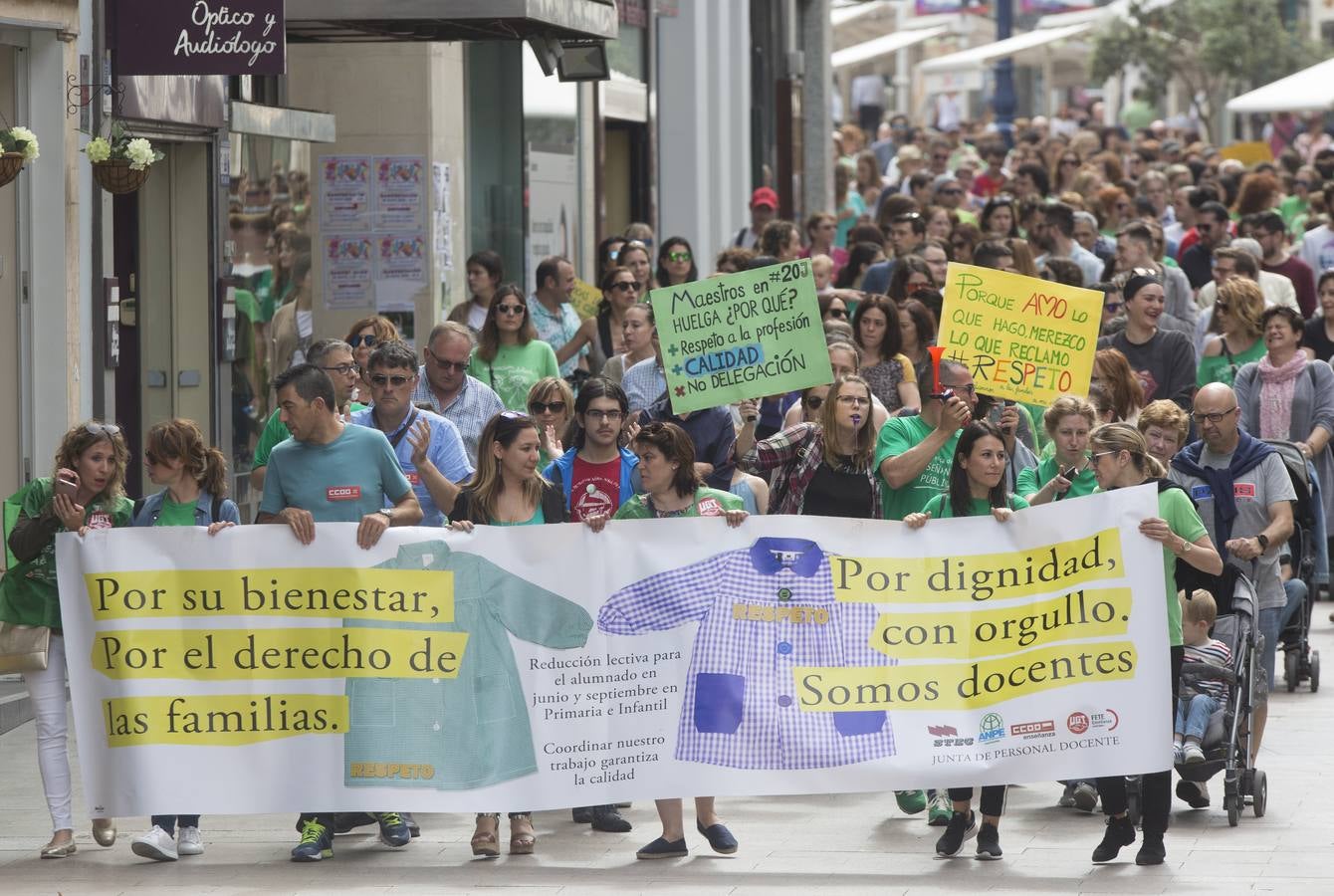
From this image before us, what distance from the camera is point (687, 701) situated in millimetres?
8594

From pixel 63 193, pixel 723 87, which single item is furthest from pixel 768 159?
pixel 63 193

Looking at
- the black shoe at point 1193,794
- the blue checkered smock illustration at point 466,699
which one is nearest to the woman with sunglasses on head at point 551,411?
the blue checkered smock illustration at point 466,699

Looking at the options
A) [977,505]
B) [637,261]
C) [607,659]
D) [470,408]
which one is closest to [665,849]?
[607,659]

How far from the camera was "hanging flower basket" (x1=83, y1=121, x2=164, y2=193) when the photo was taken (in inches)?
440

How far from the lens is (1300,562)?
37.8 feet

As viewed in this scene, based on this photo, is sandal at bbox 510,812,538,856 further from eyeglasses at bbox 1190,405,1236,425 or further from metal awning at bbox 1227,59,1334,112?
metal awning at bbox 1227,59,1334,112

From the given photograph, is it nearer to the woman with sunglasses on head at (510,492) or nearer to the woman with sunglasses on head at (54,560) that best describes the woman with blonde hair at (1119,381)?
the woman with sunglasses on head at (510,492)

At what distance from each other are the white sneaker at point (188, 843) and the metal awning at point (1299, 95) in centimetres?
1960

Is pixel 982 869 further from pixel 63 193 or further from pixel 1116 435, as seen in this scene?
pixel 63 193

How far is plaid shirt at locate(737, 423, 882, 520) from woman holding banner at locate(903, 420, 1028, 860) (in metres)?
0.74

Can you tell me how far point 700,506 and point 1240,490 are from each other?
300cm

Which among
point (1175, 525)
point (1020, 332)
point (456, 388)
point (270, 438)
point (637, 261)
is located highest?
point (637, 261)

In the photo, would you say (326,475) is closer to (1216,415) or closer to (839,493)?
(839,493)

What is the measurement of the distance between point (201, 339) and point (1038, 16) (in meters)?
59.1
